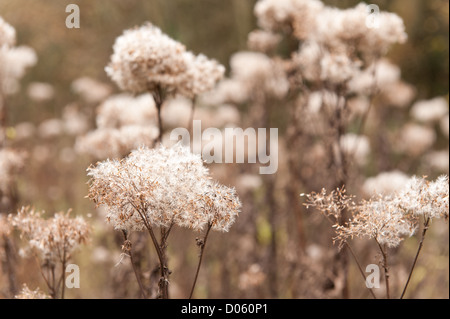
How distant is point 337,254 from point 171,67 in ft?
4.36

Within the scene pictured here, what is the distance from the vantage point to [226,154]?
3.49 meters

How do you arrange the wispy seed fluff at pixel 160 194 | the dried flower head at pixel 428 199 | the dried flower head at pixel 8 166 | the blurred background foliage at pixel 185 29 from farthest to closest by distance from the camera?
the blurred background foliage at pixel 185 29 < the dried flower head at pixel 8 166 < the dried flower head at pixel 428 199 < the wispy seed fluff at pixel 160 194

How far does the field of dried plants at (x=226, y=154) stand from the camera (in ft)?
4.44

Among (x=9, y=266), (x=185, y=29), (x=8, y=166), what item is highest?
(x=185, y=29)

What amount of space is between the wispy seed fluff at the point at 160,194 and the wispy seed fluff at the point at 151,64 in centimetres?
64

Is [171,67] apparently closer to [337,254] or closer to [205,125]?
[337,254]

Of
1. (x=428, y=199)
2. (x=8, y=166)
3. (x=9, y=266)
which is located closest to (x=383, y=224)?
(x=428, y=199)

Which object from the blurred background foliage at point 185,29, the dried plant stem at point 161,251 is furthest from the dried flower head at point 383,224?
the blurred background foliage at point 185,29

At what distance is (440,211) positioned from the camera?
4.37 ft

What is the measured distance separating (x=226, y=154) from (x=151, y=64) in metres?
1.77

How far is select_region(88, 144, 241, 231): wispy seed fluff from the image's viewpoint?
3.97 feet

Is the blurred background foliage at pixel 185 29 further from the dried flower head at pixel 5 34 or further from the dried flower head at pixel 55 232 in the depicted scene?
the dried flower head at pixel 55 232

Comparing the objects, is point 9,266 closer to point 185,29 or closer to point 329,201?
point 329,201

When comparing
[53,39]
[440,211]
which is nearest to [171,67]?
[440,211]
